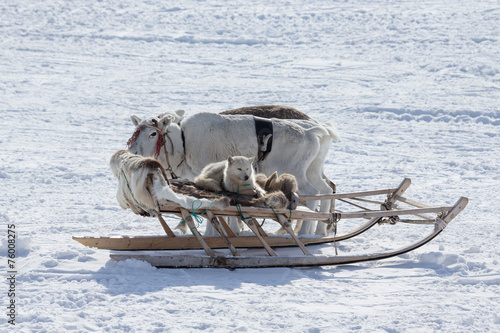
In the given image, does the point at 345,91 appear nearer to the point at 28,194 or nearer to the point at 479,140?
the point at 479,140

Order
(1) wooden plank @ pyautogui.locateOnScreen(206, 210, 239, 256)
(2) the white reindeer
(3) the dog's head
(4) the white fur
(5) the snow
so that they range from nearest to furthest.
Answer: (5) the snow, (4) the white fur, (1) wooden plank @ pyautogui.locateOnScreen(206, 210, 239, 256), (3) the dog's head, (2) the white reindeer

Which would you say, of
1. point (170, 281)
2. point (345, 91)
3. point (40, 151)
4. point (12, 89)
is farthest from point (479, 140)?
point (12, 89)

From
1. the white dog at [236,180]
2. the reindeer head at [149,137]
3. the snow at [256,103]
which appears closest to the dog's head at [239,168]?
the white dog at [236,180]

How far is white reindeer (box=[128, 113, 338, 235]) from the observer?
805 centimetres

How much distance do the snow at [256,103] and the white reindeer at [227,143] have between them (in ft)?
3.28

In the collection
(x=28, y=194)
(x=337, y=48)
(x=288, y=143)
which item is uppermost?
(x=337, y=48)

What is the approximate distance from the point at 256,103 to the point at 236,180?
9868 mm

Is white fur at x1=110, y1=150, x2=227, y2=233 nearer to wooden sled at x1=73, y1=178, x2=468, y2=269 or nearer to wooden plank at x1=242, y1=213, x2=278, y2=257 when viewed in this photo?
wooden sled at x1=73, y1=178, x2=468, y2=269

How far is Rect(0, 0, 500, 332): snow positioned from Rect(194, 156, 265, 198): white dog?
82cm

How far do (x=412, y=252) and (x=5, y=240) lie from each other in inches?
169

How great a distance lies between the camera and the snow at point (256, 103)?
5.48 m

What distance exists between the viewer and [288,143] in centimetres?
808

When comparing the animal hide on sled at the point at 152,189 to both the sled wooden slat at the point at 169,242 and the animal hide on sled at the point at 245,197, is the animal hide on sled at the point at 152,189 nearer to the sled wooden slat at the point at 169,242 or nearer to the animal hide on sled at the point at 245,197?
the animal hide on sled at the point at 245,197

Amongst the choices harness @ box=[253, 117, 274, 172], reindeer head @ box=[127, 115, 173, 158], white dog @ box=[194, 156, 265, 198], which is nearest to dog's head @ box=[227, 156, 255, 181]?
white dog @ box=[194, 156, 265, 198]
